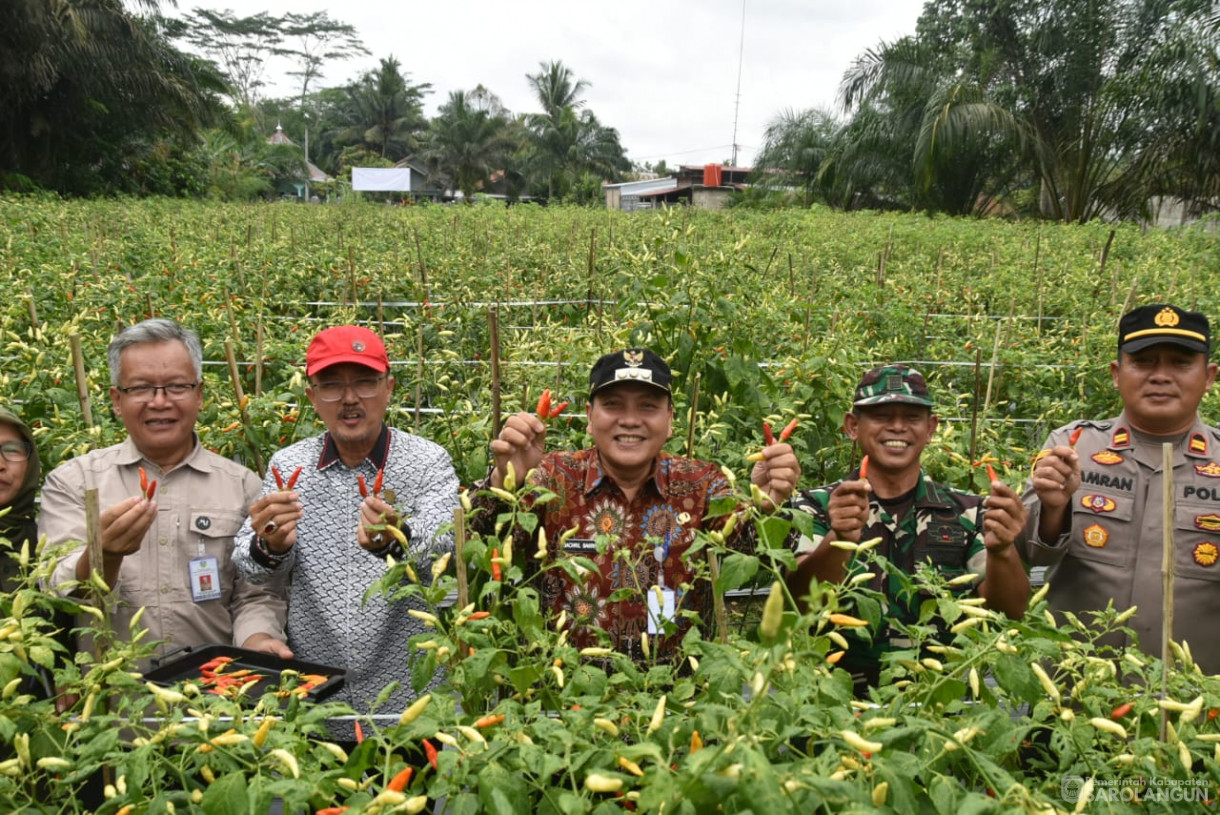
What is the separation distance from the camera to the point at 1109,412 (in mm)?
4152

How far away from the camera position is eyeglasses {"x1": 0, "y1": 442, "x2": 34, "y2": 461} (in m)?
2.41

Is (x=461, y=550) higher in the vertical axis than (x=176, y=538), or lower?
higher

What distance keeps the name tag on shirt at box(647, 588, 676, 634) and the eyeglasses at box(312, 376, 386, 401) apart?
1.01 metres

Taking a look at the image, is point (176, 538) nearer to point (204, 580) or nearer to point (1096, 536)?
point (204, 580)

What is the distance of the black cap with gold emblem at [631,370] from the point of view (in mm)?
2320

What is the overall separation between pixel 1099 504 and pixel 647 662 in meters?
1.59

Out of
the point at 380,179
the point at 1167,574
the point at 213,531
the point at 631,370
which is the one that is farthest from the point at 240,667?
the point at 380,179

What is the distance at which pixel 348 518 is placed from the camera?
245 cm

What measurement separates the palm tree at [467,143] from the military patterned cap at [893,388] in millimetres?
42527

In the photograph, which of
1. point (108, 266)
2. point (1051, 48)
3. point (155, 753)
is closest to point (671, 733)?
point (155, 753)

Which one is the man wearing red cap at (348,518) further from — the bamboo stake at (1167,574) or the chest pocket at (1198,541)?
the chest pocket at (1198,541)

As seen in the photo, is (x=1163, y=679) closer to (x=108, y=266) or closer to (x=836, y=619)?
(x=836, y=619)

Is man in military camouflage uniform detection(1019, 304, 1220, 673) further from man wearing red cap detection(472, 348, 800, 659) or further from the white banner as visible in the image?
the white banner

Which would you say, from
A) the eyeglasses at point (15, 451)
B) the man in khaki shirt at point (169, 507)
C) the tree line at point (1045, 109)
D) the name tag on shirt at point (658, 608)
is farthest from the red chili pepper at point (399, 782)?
the tree line at point (1045, 109)
